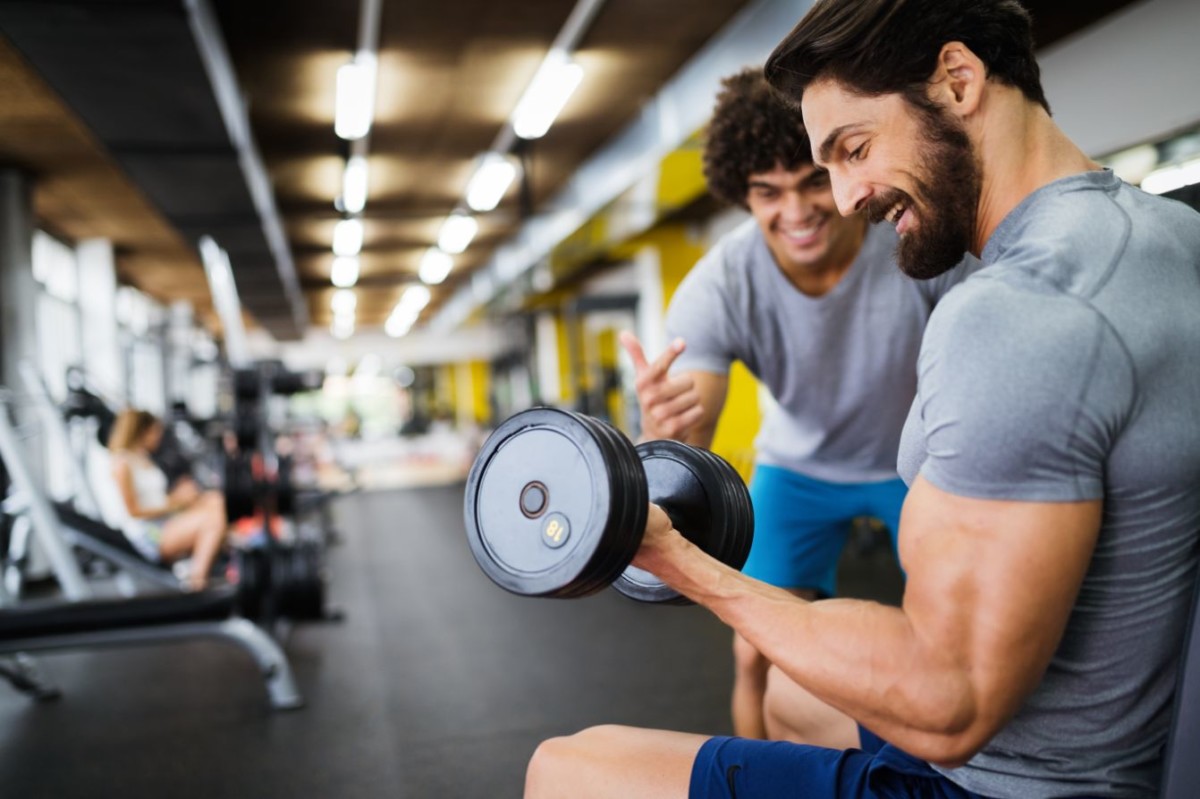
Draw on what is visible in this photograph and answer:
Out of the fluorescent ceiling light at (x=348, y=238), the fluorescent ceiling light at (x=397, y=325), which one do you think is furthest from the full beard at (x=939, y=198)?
the fluorescent ceiling light at (x=397, y=325)

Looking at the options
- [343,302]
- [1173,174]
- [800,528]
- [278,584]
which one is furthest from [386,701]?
[343,302]

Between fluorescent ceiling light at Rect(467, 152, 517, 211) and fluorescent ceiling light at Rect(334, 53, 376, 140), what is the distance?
109 cm

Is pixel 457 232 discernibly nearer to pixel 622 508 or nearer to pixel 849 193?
pixel 849 193

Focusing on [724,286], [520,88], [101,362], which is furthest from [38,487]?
[101,362]

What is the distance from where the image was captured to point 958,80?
0.67 m

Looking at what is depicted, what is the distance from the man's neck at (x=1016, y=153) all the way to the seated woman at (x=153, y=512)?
3197 mm

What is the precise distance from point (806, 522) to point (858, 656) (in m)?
0.77

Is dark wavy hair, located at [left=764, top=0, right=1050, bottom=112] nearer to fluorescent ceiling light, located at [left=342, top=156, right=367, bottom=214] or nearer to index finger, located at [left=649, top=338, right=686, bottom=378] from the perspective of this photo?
index finger, located at [left=649, top=338, right=686, bottom=378]

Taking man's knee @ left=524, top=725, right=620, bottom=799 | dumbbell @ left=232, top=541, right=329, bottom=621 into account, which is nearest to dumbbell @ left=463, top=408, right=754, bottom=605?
man's knee @ left=524, top=725, right=620, bottom=799

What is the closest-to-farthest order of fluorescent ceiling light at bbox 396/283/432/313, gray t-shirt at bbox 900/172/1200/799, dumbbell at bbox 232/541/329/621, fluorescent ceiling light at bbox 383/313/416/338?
gray t-shirt at bbox 900/172/1200/799 < dumbbell at bbox 232/541/329/621 < fluorescent ceiling light at bbox 396/283/432/313 < fluorescent ceiling light at bbox 383/313/416/338

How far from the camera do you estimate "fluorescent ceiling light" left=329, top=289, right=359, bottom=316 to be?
12.1 metres

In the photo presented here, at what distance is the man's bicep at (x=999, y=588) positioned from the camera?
536 millimetres

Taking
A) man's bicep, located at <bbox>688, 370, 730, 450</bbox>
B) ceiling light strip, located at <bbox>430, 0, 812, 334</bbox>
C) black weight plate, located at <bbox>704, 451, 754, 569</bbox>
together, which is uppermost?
ceiling light strip, located at <bbox>430, 0, 812, 334</bbox>

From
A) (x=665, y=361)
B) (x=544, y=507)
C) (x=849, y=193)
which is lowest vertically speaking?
(x=544, y=507)
